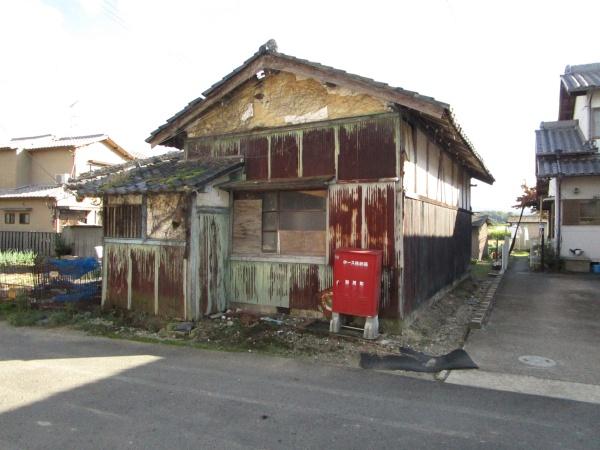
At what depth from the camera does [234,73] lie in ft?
27.7

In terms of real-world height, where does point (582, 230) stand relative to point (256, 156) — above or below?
below

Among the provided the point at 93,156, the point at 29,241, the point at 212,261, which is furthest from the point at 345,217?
the point at 93,156

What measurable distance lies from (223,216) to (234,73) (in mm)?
2925

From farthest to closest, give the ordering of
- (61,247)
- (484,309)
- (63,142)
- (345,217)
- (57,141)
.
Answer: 1. (57,141)
2. (63,142)
3. (61,247)
4. (484,309)
5. (345,217)

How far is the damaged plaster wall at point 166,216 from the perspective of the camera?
7938mm

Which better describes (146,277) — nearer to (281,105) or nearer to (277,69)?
(281,105)

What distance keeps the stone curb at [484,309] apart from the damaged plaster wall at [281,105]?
434cm

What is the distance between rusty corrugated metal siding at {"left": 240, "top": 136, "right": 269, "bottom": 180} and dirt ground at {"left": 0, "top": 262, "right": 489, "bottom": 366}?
2.87 m

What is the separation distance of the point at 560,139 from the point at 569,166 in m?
2.34

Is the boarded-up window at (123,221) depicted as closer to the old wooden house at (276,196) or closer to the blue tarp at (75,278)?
the old wooden house at (276,196)

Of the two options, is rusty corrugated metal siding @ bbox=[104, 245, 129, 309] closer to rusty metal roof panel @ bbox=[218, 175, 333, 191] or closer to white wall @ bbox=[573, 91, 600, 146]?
rusty metal roof panel @ bbox=[218, 175, 333, 191]

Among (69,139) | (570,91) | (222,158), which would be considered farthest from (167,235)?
(69,139)

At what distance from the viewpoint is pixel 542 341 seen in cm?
706

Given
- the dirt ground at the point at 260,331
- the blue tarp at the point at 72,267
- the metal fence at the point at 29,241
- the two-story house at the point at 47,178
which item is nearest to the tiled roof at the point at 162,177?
the blue tarp at the point at 72,267
